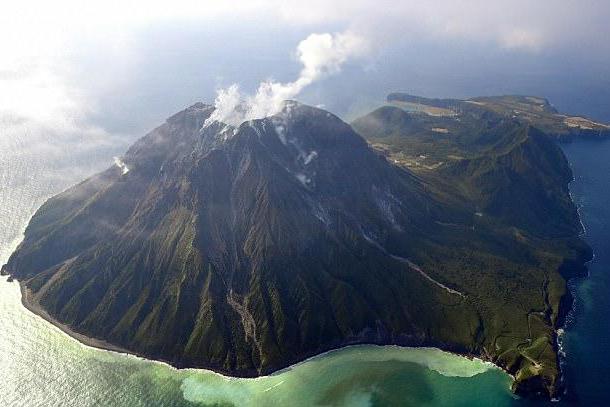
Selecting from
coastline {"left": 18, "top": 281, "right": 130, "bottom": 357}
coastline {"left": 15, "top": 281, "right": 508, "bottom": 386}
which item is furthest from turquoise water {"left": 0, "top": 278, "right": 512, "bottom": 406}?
coastline {"left": 18, "top": 281, "right": 130, "bottom": 357}

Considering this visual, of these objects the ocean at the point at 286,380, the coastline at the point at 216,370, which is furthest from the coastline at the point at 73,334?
the ocean at the point at 286,380

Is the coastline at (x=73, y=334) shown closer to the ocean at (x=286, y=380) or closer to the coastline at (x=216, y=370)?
the coastline at (x=216, y=370)

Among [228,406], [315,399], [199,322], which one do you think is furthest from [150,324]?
[315,399]

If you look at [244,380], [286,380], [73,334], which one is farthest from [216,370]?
[73,334]

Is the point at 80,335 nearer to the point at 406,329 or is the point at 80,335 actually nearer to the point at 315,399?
the point at 315,399

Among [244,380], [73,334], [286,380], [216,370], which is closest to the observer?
[286,380]

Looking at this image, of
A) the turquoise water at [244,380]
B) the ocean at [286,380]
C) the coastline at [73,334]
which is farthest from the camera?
the coastline at [73,334]

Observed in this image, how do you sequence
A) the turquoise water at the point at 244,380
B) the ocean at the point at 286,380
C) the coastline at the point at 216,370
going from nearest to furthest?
the turquoise water at the point at 244,380 < the ocean at the point at 286,380 < the coastline at the point at 216,370

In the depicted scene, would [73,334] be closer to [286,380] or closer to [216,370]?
[216,370]

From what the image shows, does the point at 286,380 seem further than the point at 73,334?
No

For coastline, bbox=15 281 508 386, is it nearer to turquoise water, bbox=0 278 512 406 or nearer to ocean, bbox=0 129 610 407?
ocean, bbox=0 129 610 407

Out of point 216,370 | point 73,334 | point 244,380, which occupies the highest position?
point 73,334
